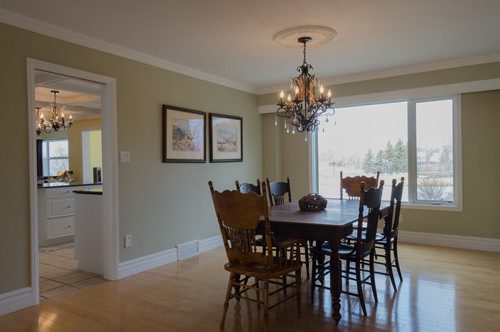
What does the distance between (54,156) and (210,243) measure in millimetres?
5656

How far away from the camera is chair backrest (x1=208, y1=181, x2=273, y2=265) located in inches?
95.7

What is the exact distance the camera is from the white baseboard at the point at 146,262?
3818mm

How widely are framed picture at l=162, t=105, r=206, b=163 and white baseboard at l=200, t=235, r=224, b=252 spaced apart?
1078 millimetres

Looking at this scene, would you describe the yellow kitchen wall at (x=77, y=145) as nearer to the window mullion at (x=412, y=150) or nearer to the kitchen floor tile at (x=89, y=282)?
the kitchen floor tile at (x=89, y=282)

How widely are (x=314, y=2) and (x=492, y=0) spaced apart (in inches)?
53.5

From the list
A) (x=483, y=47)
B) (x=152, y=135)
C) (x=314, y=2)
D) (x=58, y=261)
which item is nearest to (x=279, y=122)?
(x=152, y=135)

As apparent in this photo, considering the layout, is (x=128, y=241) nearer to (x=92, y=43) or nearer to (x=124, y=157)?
(x=124, y=157)

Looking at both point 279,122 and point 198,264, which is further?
point 279,122

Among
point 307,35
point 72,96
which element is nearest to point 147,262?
point 307,35

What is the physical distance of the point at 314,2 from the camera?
2.78 meters

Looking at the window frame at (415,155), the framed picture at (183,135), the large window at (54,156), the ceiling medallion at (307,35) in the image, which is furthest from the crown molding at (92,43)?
the large window at (54,156)

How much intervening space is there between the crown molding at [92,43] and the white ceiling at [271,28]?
0.12 feet

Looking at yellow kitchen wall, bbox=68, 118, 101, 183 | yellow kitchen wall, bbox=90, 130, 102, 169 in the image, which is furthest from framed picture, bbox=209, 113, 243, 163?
yellow kitchen wall, bbox=90, 130, 102, 169

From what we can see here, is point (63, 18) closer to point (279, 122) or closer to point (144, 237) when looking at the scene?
point (144, 237)
